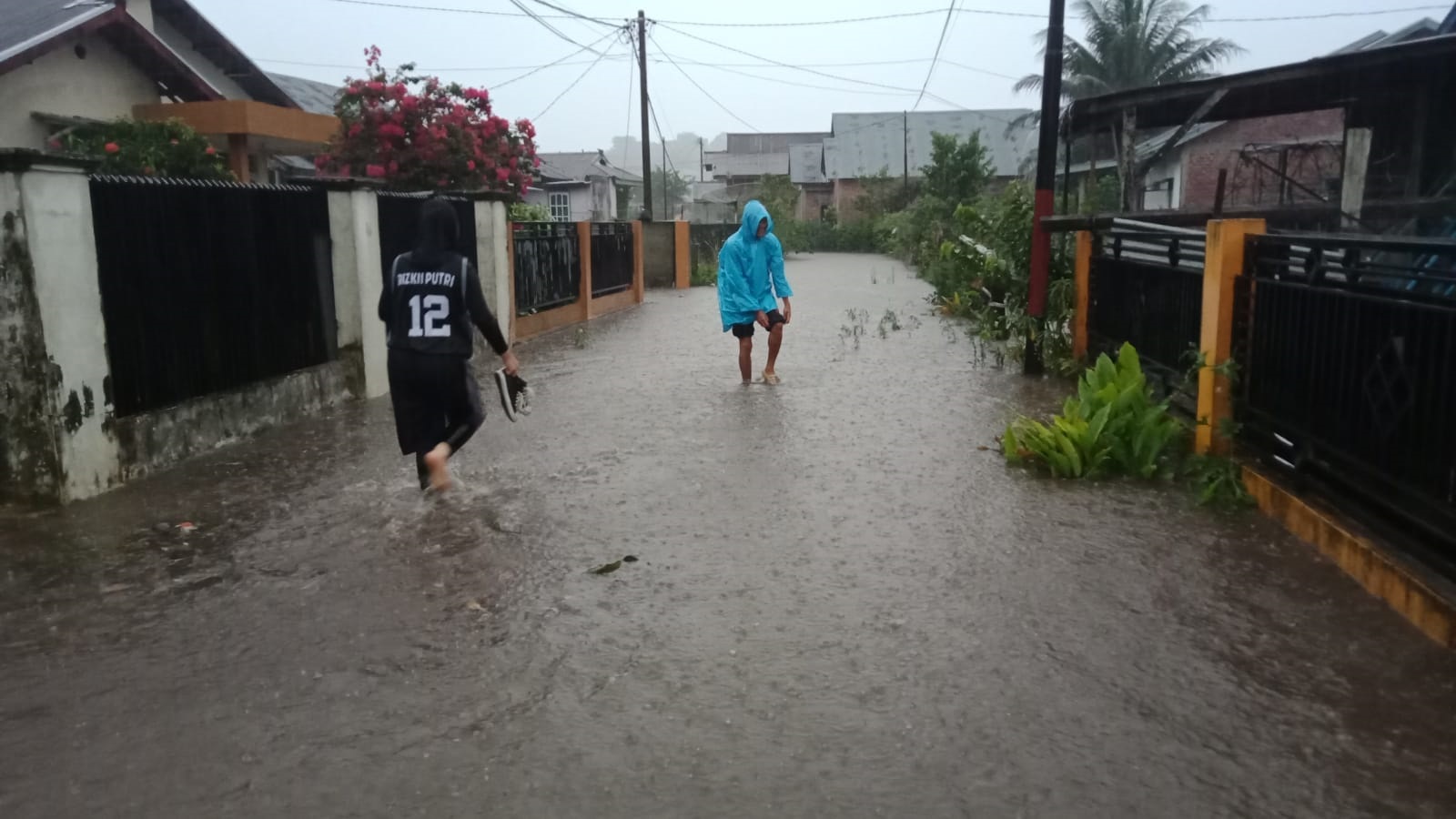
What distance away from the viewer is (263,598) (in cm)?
470

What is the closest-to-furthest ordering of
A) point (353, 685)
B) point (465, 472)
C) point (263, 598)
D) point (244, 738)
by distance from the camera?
1. point (244, 738)
2. point (353, 685)
3. point (263, 598)
4. point (465, 472)

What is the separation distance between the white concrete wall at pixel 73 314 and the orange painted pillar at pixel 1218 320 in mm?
6011

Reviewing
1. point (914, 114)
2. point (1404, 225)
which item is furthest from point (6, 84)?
point (914, 114)

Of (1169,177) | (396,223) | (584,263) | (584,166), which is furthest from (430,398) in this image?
(584,166)

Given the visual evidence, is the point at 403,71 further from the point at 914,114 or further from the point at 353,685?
the point at 914,114

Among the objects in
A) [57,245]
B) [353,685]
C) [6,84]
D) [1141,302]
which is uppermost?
[6,84]

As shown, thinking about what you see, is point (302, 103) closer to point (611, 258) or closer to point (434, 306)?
point (611, 258)

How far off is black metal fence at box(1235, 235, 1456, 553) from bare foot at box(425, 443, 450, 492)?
4.22 metres

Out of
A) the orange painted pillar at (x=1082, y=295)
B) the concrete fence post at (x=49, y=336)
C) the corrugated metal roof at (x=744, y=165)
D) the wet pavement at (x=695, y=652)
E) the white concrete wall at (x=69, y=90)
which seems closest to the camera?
the wet pavement at (x=695, y=652)

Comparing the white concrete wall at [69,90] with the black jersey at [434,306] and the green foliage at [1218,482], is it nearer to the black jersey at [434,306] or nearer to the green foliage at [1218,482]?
the black jersey at [434,306]

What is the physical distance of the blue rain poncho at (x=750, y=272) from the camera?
10133mm

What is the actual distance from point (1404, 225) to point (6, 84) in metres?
16.7

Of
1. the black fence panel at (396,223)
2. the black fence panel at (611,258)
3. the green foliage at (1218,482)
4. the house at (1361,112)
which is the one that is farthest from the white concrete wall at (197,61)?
the green foliage at (1218,482)

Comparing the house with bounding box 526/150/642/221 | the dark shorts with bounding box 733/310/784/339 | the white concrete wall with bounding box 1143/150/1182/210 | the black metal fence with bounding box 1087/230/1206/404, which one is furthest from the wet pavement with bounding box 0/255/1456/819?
the house with bounding box 526/150/642/221
